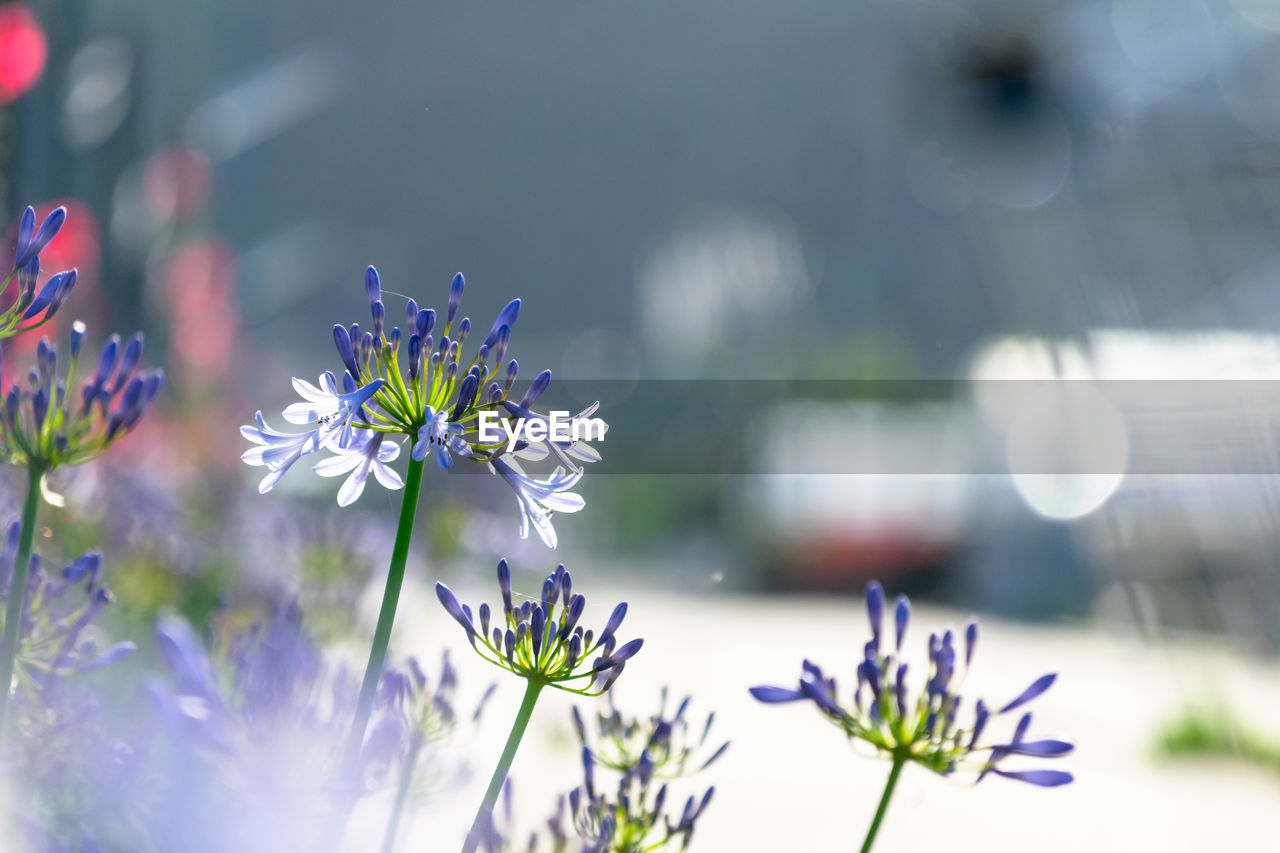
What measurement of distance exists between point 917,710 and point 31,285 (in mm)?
280

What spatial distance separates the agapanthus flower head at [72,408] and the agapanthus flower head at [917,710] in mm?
196

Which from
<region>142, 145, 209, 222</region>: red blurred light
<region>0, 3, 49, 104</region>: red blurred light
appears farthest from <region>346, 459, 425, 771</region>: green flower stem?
<region>142, 145, 209, 222</region>: red blurred light

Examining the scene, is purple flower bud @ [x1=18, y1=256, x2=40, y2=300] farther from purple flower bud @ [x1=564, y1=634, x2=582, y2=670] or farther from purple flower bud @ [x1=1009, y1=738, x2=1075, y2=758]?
purple flower bud @ [x1=1009, y1=738, x2=1075, y2=758]

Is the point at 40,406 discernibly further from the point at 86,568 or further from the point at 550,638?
the point at 550,638

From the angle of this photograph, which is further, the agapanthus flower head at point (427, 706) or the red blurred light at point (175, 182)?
the red blurred light at point (175, 182)

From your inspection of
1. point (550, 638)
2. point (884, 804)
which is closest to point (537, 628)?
point (550, 638)

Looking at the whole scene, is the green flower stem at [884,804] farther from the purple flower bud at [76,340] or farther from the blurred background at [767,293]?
the purple flower bud at [76,340]

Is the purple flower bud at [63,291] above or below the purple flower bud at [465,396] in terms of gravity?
below

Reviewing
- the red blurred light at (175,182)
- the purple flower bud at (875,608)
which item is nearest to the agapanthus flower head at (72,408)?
the purple flower bud at (875,608)

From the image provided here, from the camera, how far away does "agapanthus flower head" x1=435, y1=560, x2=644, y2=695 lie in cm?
29

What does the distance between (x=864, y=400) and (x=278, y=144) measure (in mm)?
4441

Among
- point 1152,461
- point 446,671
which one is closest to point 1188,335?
point 1152,461

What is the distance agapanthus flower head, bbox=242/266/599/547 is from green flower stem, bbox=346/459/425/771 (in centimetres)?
2

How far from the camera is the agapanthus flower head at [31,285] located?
278 mm
